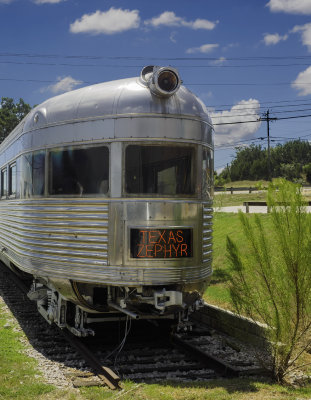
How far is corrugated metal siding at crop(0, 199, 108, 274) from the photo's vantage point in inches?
252

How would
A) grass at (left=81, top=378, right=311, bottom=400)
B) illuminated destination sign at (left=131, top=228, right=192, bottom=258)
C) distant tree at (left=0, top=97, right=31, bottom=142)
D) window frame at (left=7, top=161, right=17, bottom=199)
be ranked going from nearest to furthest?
grass at (left=81, top=378, right=311, bottom=400) < illuminated destination sign at (left=131, top=228, right=192, bottom=258) < window frame at (left=7, top=161, right=17, bottom=199) < distant tree at (left=0, top=97, right=31, bottom=142)

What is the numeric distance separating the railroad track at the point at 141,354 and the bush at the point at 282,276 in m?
0.58

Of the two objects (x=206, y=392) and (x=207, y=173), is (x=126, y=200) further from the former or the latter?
(x=206, y=392)

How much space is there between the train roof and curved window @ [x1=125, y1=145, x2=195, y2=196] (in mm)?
494

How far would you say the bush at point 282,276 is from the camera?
610 cm

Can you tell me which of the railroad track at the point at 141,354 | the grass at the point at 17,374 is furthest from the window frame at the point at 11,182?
the grass at the point at 17,374

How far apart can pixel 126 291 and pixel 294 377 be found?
2508mm

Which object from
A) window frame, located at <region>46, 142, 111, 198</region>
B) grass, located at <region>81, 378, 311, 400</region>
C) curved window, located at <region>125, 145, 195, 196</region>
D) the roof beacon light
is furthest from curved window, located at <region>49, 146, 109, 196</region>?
grass, located at <region>81, 378, 311, 400</region>

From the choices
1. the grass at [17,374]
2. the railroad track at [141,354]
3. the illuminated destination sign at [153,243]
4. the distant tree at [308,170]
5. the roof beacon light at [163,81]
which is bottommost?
the railroad track at [141,354]

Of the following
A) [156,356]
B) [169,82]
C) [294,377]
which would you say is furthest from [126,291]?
[169,82]

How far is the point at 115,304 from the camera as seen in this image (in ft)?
21.6

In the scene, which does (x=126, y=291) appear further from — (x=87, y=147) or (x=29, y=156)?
(x=29, y=156)

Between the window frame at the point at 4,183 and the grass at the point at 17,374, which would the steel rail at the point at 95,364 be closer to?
the grass at the point at 17,374

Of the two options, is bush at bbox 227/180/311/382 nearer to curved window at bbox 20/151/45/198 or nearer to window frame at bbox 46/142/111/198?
window frame at bbox 46/142/111/198
